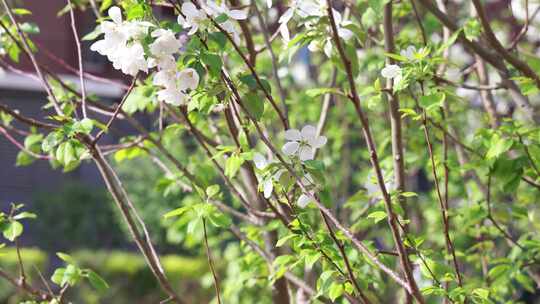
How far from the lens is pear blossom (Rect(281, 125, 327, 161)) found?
1588 millimetres

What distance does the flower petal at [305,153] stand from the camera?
1596mm

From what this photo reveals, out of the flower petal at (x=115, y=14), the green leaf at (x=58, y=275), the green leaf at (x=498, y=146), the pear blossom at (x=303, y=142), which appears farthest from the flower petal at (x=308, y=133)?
the green leaf at (x=58, y=275)

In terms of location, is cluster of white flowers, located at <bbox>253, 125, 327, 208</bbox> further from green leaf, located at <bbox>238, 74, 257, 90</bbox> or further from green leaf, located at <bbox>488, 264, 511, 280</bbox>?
green leaf, located at <bbox>488, 264, 511, 280</bbox>

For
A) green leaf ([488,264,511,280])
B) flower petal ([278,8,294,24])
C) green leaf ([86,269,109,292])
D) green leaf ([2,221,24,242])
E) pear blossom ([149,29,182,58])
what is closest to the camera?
pear blossom ([149,29,182,58])

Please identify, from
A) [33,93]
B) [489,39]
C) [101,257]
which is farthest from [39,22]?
[489,39]

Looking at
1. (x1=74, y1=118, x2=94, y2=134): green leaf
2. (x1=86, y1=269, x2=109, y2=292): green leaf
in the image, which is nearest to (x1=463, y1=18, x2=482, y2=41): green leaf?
(x1=74, y1=118, x2=94, y2=134): green leaf

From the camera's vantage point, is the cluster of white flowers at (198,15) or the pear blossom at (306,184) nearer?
the cluster of white flowers at (198,15)

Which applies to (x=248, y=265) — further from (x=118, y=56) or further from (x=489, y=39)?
(x=118, y=56)

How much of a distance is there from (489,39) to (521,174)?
1.30ft

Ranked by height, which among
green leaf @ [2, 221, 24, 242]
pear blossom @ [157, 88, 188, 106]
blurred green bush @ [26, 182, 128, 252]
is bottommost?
blurred green bush @ [26, 182, 128, 252]

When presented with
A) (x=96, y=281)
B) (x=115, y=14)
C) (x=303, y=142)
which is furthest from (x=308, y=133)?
(x=96, y=281)

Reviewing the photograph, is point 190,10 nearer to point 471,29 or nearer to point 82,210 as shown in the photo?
point 471,29

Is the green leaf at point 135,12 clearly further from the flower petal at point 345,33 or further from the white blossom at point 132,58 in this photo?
the flower petal at point 345,33

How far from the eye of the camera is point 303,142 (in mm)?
1605
